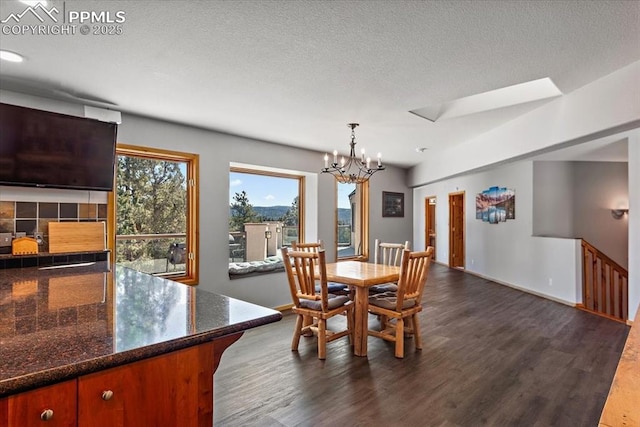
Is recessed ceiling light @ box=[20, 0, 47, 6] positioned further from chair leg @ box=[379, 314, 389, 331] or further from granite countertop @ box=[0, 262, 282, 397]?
chair leg @ box=[379, 314, 389, 331]

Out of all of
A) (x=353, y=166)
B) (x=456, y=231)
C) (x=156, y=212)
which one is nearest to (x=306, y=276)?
(x=156, y=212)

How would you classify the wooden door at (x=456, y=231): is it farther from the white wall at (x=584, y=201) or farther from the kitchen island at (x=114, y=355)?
the kitchen island at (x=114, y=355)

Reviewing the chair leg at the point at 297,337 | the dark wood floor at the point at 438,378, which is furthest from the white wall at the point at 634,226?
the chair leg at the point at 297,337

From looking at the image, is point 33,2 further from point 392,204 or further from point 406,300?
point 392,204

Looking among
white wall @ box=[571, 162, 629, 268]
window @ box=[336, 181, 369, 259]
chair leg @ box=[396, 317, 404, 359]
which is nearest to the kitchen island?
chair leg @ box=[396, 317, 404, 359]

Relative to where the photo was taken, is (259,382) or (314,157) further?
(314,157)

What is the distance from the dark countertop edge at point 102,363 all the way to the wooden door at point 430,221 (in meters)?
8.97

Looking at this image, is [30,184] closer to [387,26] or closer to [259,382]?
[259,382]

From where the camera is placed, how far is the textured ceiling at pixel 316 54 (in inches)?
71.4

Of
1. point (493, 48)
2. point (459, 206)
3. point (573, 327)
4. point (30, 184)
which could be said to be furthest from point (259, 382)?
point (459, 206)

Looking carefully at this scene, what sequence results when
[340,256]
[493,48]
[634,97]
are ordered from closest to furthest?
[493,48]
[634,97]
[340,256]

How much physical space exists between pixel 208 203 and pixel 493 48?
321 centimetres

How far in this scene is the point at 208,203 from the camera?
411 cm

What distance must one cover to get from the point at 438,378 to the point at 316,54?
258cm
